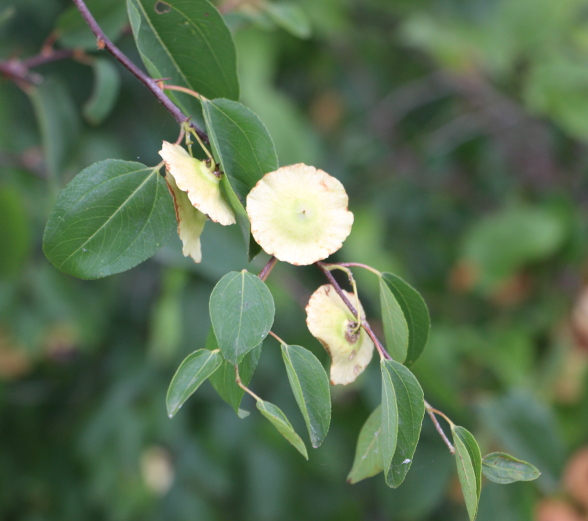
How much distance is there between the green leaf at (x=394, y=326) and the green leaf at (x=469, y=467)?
0.04 meters

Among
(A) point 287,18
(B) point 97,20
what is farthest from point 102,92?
(A) point 287,18

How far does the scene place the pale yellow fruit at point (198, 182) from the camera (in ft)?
0.78

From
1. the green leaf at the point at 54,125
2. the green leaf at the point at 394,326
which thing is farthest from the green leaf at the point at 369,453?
the green leaf at the point at 54,125

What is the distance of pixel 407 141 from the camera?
3.55 feet

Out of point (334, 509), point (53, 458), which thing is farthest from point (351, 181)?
point (53, 458)

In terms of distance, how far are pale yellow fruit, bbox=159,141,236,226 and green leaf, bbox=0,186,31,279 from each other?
0.37 metres

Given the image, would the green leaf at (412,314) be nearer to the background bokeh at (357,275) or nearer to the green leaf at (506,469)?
the green leaf at (506,469)

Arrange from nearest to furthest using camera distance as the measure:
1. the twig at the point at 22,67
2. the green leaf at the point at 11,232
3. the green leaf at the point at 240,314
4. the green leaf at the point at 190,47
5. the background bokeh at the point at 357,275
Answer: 1. the green leaf at the point at 240,314
2. the green leaf at the point at 190,47
3. the twig at the point at 22,67
4. the green leaf at the point at 11,232
5. the background bokeh at the point at 357,275

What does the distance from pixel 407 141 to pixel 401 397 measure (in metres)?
0.89

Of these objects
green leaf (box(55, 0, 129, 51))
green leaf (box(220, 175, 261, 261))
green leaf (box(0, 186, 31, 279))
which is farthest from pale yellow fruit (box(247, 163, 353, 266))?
green leaf (box(0, 186, 31, 279))

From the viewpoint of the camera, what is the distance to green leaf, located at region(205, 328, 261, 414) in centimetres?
25

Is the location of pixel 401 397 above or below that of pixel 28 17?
above

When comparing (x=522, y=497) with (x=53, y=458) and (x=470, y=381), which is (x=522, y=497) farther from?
(x=53, y=458)

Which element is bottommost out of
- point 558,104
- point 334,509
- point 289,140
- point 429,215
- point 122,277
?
point 334,509
